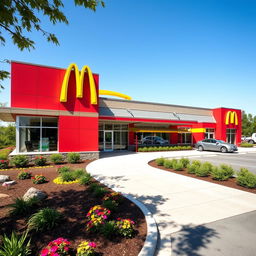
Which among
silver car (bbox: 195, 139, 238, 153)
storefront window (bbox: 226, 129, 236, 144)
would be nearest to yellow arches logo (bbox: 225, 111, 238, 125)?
storefront window (bbox: 226, 129, 236, 144)

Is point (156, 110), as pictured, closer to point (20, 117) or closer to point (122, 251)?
point (20, 117)

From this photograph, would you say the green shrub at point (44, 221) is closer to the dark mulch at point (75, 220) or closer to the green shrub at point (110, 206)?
the dark mulch at point (75, 220)

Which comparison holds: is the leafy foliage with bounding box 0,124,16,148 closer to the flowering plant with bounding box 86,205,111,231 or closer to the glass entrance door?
the glass entrance door

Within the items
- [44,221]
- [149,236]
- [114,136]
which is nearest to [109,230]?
[149,236]

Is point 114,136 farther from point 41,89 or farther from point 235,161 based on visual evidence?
point 235,161

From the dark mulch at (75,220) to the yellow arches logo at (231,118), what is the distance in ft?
95.3

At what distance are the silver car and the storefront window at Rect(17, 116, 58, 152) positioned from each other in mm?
18208

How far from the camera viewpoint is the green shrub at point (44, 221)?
11.9 feet

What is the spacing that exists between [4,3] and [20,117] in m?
11.4

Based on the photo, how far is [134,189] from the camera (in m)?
6.67

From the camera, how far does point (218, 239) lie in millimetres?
3455

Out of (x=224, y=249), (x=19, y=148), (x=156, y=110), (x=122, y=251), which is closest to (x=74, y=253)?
(x=122, y=251)

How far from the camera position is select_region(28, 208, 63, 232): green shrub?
364 centimetres

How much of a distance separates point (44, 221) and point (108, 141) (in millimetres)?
17290
